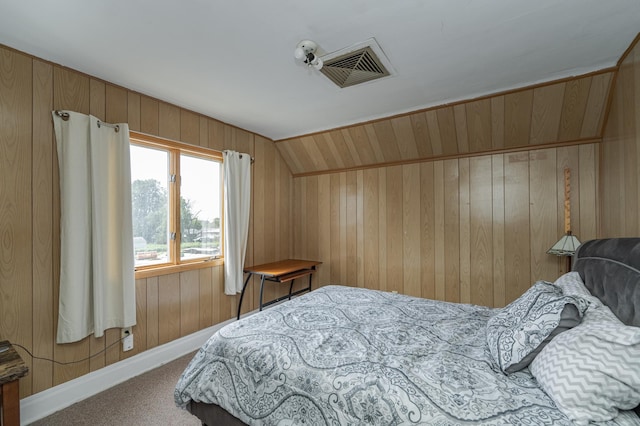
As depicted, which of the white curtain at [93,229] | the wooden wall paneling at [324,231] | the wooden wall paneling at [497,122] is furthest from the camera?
the wooden wall paneling at [324,231]

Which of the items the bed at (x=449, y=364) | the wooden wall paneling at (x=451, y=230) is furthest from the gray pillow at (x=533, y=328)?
the wooden wall paneling at (x=451, y=230)

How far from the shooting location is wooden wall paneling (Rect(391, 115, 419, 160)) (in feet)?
9.64

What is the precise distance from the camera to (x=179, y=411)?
1.90 meters

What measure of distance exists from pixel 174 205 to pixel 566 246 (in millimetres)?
3525

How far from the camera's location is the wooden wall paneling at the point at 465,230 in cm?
296

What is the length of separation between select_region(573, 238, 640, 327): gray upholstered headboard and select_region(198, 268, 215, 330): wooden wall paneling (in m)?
3.05

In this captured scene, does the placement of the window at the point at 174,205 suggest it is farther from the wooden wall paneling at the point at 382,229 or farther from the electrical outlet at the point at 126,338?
the wooden wall paneling at the point at 382,229

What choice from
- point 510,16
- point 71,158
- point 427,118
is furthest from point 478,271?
point 71,158

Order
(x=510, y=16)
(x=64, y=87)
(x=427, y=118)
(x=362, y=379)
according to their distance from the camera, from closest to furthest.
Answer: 1. (x=362, y=379)
2. (x=510, y=16)
3. (x=64, y=87)
4. (x=427, y=118)

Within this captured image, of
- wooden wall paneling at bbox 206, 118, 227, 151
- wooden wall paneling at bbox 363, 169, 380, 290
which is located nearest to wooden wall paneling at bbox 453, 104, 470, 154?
wooden wall paneling at bbox 363, 169, 380, 290

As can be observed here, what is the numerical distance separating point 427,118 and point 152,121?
8.55 ft

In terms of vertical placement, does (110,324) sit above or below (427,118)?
below

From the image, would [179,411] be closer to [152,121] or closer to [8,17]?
[152,121]

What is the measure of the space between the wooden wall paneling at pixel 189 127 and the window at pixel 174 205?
0.23 ft
